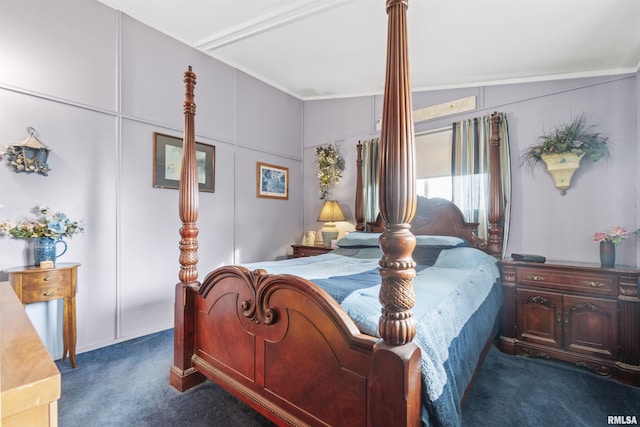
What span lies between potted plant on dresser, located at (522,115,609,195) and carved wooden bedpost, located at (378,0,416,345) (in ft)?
7.84

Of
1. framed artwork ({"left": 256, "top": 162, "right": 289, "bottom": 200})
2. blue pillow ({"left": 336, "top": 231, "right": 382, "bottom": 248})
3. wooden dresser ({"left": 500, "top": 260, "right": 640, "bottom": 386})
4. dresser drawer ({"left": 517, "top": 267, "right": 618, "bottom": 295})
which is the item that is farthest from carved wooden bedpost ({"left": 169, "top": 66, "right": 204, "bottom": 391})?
dresser drawer ({"left": 517, "top": 267, "right": 618, "bottom": 295})

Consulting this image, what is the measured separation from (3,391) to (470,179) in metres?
3.48

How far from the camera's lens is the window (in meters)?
3.40

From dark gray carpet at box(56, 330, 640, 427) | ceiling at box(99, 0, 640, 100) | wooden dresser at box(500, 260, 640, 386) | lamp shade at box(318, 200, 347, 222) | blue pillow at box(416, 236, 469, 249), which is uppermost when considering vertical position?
ceiling at box(99, 0, 640, 100)

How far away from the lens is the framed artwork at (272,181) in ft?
13.4

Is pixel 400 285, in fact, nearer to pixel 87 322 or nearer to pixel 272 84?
pixel 87 322

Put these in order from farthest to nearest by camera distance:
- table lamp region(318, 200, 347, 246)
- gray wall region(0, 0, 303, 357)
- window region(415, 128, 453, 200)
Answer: table lamp region(318, 200, 347, 246) → window region(415, 128, 453, 200) → gray wall region(0, 0, 303, 357)

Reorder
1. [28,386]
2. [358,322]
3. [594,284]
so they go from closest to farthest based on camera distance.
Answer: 1. [28,386]
2. [358,322]
3. [594,284]

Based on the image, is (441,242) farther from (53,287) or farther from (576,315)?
(53,287)

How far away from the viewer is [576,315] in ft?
7.43

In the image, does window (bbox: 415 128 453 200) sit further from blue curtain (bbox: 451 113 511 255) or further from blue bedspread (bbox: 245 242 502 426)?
blue bedspread (bbox: 245 242 502 426)

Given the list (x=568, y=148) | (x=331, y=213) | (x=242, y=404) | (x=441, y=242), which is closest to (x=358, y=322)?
(x=242, y=404)

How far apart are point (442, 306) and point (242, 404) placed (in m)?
1.38

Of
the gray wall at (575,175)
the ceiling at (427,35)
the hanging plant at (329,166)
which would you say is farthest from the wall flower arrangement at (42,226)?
the gray wall at (575,175)
